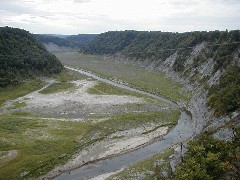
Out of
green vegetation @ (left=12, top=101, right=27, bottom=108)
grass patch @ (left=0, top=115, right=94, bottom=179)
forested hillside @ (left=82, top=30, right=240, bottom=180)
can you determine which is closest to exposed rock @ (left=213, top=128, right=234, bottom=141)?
forested hillside @ (left=82, top=30, right=240, bottom=180)

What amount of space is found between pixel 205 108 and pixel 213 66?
2771 cm

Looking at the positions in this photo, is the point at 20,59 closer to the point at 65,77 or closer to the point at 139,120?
the point at 65,77

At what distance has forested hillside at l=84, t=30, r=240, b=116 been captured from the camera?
7031 centimetres

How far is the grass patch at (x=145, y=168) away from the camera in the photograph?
47.3m

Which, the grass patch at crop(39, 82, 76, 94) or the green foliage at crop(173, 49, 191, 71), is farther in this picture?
the green foliage at crop(173, 49, 191, 71)

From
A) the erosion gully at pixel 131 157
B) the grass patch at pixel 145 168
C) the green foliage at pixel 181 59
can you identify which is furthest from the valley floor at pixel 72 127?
the green foliage at pixel 181 59

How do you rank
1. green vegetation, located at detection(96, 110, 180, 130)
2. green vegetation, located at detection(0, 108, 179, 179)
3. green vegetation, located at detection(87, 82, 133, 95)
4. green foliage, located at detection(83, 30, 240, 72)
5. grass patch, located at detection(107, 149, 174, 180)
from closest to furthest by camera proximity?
grass patch, located at detection(107, 149, 174, 180)
green vegetation, located at detection(0, 108, 179, 179)
green vegetation, located at detection(96, 110, 180, 130)
green foliage, located at detection(83, 30, 240, 72)
green vegetation, located at detection(87, 82, 133, 95)

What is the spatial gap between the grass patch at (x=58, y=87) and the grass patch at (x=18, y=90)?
12.1ft

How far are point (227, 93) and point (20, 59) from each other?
79.2m

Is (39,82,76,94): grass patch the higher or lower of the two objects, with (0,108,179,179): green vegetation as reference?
higher

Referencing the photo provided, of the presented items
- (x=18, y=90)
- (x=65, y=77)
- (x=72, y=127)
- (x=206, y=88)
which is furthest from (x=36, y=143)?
(x=65, y=77)

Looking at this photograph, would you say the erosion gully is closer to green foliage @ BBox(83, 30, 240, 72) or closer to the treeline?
green foliage @ BBox(83, 30, 240, 72)

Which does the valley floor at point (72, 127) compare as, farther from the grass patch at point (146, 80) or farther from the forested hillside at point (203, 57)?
the forested hillside at point (203, 57)

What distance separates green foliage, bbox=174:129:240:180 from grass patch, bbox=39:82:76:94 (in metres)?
68.8
